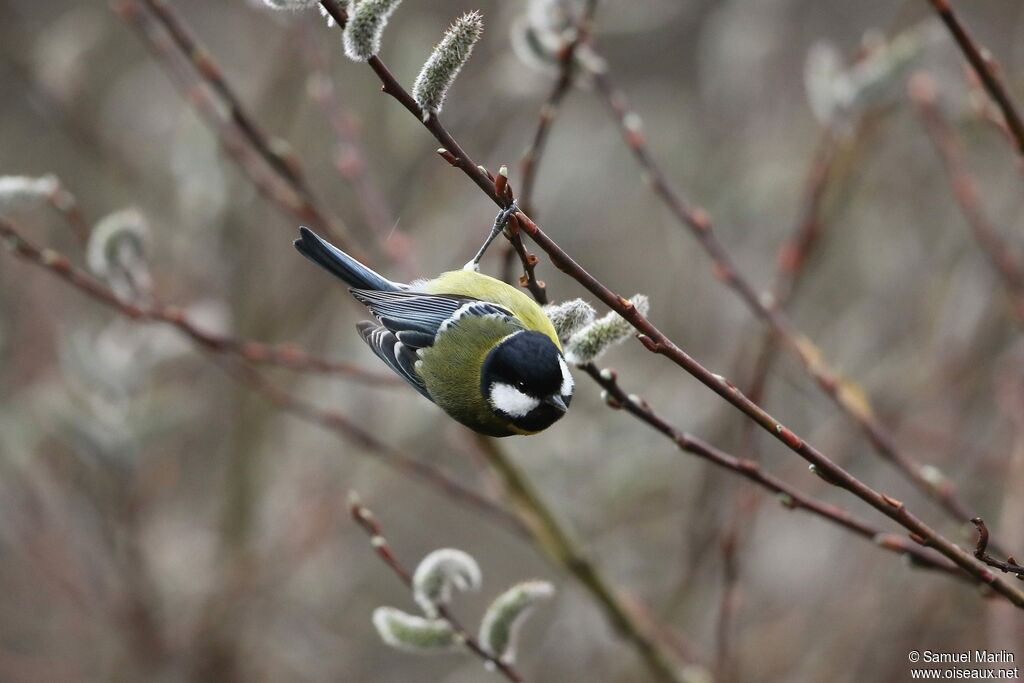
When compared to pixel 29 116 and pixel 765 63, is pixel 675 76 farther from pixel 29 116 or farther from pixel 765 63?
pixel 29 116

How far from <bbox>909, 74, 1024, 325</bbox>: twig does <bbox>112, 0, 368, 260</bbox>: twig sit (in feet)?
3.97

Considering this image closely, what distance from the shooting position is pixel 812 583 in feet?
10.9

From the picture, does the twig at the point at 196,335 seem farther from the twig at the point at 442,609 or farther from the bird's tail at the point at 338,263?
the twig at the point at 442,609

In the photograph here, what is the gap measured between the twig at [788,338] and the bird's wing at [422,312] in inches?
14.5

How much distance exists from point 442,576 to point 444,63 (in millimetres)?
710

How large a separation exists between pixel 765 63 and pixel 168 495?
2.63 m

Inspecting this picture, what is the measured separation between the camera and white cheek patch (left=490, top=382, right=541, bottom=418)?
1.72 m

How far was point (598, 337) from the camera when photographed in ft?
4.33

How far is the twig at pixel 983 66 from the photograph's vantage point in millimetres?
1379

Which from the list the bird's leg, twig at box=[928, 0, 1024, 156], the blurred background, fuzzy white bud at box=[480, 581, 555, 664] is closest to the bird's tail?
the bird's leg

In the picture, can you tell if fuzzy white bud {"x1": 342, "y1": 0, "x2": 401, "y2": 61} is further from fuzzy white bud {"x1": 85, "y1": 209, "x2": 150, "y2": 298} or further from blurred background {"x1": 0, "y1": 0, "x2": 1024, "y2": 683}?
blurred background {"x1": 0, "y1": 0, "x2": 1024, "y2": 683}

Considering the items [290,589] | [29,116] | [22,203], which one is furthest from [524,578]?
[22,203]

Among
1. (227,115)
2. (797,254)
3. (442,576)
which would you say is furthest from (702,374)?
(227,115)

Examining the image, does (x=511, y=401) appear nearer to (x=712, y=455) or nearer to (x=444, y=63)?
(x=712, y=455)
